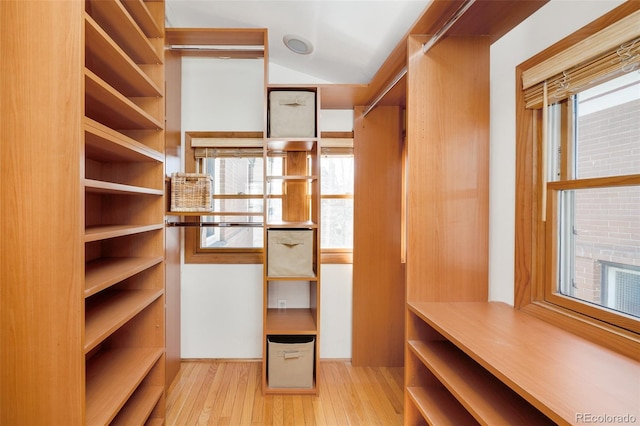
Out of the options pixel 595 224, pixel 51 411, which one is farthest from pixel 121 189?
pixel 595 224

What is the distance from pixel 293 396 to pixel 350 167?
189cm

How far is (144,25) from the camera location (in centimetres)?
165

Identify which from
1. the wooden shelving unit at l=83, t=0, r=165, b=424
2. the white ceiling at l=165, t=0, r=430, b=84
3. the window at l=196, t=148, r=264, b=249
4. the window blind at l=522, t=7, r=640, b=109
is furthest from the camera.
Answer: the window at l=196, t=148, r=264, b=249

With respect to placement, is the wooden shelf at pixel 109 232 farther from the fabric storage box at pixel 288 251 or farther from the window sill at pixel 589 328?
the window sill at pixel 589 328

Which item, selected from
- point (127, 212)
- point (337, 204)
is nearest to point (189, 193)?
point (127, 212)

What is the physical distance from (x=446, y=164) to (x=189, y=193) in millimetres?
1661

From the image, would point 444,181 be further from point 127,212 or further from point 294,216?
point 127,212

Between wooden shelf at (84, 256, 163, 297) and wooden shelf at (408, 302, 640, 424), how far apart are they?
1.34 meters

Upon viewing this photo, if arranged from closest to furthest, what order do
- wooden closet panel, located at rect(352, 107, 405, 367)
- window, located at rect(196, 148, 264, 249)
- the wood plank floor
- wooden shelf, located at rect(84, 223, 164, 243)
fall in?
wooden shelf, located at rect(84, 223, 164, 243), the wood plank floor, wooden closet panel, located at rect(352, 107, 405, 367), window, located at rect(196, 148, 264, 249)

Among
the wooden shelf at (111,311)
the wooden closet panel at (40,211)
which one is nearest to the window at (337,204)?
the wooden shelf at (111,311)

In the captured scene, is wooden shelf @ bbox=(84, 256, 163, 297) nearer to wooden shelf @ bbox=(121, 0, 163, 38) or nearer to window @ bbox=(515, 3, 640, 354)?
wooden shelf @ bbox=(121, 0, 163, 38)

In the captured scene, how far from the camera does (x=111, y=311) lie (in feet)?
4.46

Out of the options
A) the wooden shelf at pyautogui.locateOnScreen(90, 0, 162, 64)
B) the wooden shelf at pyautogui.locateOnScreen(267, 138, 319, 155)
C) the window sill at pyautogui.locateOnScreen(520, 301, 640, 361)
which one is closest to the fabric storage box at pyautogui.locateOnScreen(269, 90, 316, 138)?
the wooden shelf at pyautogui.locateOnScreen(267, 138, 319, 155)

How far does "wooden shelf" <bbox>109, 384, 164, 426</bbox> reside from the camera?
4.67 ft
